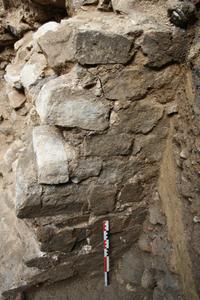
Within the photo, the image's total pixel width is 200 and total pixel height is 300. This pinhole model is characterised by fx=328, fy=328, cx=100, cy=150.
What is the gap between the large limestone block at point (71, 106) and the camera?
1731 millimetres

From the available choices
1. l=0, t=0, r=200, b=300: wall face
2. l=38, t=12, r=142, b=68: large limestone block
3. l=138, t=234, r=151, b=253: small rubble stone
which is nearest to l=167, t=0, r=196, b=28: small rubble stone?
l=0, t=0, r=200, b=300: wall face

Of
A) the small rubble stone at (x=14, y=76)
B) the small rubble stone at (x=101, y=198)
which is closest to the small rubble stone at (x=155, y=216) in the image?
the small rubble stone at (x=101, y=198)

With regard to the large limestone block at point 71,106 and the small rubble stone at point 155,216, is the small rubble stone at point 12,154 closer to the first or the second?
the large limestone block at point 71,106

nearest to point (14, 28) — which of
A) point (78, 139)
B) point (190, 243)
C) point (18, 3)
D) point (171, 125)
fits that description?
point (18, 3)

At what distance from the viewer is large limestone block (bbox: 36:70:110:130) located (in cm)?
173

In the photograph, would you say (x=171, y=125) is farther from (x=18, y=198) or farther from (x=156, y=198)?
(x=18, y=198)

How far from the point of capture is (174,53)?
5.72 feet

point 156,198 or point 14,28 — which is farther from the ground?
point 14,28

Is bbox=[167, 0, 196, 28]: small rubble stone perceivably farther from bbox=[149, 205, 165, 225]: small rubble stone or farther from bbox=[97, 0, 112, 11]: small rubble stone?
bbox=[149, 205, 165, 225]: small rubble stone

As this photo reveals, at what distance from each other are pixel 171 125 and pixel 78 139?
560 mm

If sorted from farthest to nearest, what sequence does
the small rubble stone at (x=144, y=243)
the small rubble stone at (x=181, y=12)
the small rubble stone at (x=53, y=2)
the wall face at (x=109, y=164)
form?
1. the small rubble stone at (x=53, y=2)
2. the small rubble stone at (x=144, y=243)
3. the wall face at (x=109, y=164)
4. the small rubble stone at (x=181, y=12)

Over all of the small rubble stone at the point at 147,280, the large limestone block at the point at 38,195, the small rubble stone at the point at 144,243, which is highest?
the large limestone block at the point at 38,195

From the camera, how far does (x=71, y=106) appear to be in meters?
1.76

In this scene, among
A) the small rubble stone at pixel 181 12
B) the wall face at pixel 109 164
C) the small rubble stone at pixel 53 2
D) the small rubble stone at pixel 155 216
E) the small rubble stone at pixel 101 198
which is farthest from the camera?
the small rubble stone at pixel 53 2
